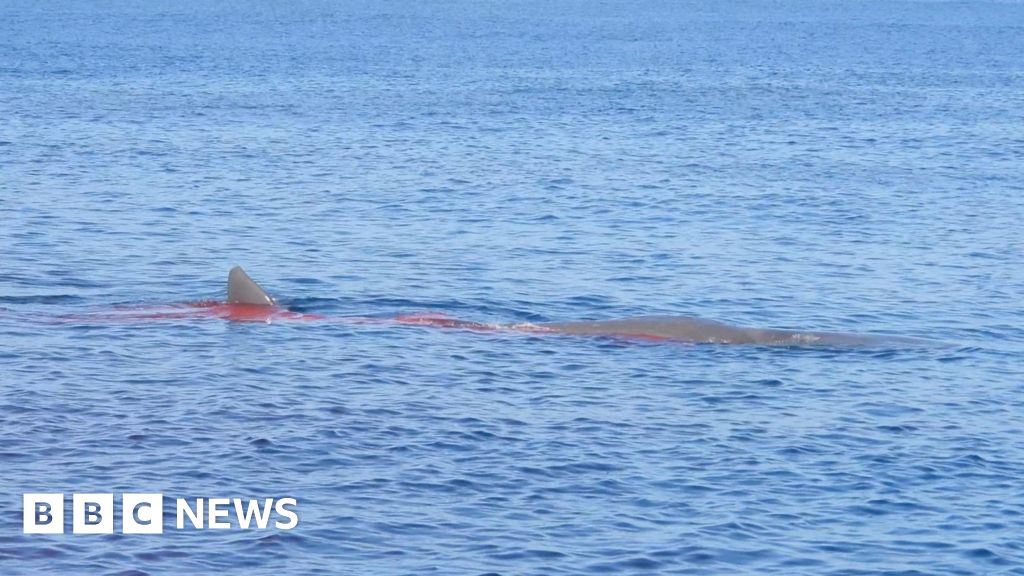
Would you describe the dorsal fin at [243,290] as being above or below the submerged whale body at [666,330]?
above

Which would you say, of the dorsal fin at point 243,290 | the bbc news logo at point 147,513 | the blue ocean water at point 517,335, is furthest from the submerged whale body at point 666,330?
the bbc news logo at point 147,513

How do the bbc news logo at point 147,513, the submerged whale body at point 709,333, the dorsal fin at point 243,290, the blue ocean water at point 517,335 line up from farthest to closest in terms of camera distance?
the dorsal fin at point 243,290 → the submerged whale body at point 709,333 → the blue ocean water at point 517,335 → the bbc news logo at point 147,513

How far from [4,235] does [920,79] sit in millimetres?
65439

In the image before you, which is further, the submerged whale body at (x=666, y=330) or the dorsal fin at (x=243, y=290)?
the dorsal fin at (x=243, y=290)

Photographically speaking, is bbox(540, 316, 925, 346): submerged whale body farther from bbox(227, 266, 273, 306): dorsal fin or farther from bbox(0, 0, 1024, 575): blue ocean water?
bbox(227, 266, 273, 306): dorsal fin

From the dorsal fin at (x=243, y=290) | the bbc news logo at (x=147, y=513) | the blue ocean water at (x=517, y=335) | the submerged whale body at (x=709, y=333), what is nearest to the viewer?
the bbc news logo at (x=147, y=513)

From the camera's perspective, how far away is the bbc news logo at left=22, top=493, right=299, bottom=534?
1873 centimetres

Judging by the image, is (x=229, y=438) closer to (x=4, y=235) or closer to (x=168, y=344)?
(x=168, y=344)

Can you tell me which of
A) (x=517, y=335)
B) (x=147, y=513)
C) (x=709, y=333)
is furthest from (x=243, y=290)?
(x=147, y=513)

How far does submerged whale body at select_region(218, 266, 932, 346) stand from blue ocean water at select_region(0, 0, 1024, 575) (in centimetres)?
49

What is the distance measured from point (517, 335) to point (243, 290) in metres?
5.33

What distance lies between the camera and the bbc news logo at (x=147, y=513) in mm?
18734

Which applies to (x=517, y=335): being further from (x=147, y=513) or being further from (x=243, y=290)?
(x=147, y=513)

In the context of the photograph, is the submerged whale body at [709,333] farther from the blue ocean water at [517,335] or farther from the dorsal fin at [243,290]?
the dorsal fin at [243,290]
